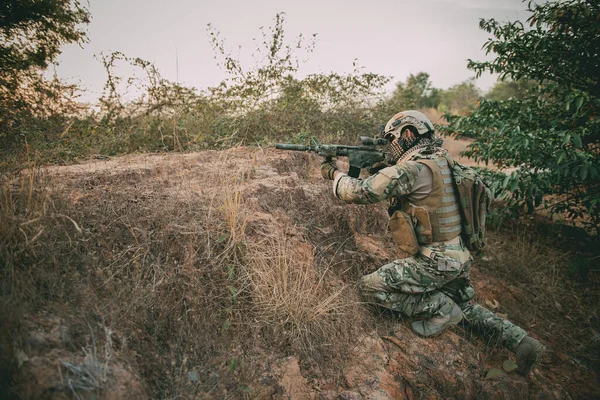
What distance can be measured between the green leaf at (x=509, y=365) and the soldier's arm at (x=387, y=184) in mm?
1771

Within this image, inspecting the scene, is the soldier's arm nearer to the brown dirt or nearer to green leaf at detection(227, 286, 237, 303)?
the brown dirt

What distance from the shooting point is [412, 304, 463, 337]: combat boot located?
250 centimetres

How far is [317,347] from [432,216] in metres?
1.48

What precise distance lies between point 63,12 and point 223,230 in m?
4.54

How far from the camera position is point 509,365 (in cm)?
249

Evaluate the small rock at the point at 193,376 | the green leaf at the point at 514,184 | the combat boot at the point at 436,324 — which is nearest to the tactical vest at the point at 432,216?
the combat boot at the point at 436,324

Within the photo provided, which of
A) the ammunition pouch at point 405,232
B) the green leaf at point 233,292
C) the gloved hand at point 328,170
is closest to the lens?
the green leaf at point 233,292

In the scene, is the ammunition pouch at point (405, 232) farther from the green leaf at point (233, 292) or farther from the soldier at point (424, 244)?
the green leaf at point (233, 292)

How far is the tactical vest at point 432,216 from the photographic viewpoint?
2.47m

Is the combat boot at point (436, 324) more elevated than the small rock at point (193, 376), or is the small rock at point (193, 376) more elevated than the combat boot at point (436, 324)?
the small rock at point (193, 376)

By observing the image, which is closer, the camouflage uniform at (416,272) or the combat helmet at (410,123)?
the camouflage uniform at (416,272)

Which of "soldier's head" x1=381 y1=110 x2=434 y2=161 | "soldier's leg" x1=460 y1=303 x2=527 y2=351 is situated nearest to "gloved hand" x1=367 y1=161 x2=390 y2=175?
"soldier's head" x1=381 y1=110 x2=434 y2=161

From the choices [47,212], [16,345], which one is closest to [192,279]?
[16,345]

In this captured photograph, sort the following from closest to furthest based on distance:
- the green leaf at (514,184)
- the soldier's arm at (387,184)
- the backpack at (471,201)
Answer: the soldier's arm at (387,184), the backpack at (471,201), the green leaf at (514,184)
